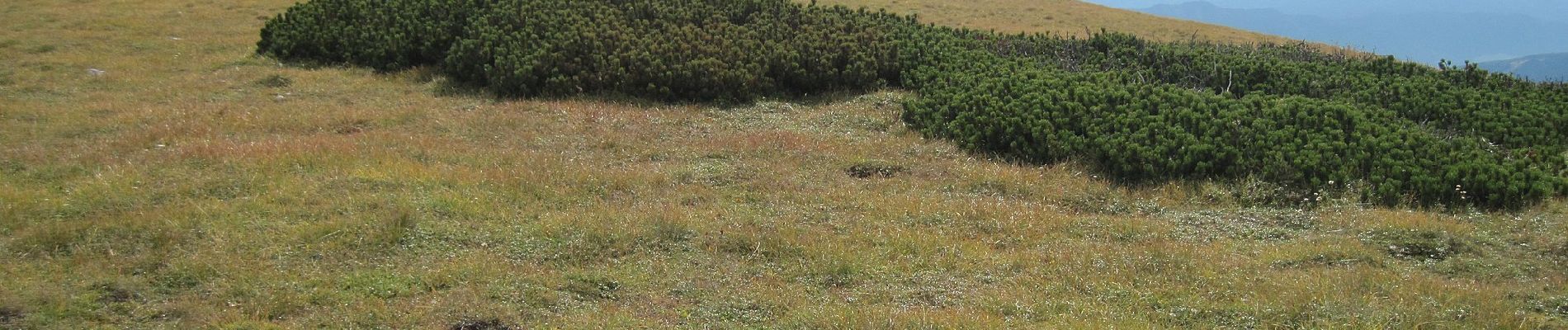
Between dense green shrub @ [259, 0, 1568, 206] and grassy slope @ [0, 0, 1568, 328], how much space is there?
50cm

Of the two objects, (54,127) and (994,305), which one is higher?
(994,305)

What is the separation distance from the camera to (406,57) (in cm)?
1653

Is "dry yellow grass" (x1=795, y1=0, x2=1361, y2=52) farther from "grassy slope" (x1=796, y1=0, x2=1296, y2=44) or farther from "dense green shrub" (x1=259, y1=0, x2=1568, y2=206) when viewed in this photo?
"dense green shrub" (x1=259, y1=0, x2=1568, y2=206)

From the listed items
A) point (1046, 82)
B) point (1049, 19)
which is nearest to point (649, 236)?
point (1046, 82)

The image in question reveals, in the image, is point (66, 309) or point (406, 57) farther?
point (406, 57)

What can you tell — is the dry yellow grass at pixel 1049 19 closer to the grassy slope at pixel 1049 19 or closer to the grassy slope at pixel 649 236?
the grassy slope at pixel 1049 19

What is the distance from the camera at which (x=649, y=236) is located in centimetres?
798

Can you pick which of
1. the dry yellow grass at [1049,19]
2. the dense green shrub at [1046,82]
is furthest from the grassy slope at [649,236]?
the dry yellow grass at [1049,19]

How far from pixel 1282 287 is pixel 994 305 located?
1.89 m

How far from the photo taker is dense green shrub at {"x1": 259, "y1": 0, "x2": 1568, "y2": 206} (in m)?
9.99

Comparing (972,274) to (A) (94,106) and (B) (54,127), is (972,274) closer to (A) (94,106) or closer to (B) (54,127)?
(B) (54,127)

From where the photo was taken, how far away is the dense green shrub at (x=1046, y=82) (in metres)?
9.99

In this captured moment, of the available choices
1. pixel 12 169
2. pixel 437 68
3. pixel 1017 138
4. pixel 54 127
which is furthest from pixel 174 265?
pixel 437 68

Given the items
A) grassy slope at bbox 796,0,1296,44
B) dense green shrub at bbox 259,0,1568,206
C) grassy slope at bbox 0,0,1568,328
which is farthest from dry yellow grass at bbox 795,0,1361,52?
grassy slope at bbox 0,0,1568,328
